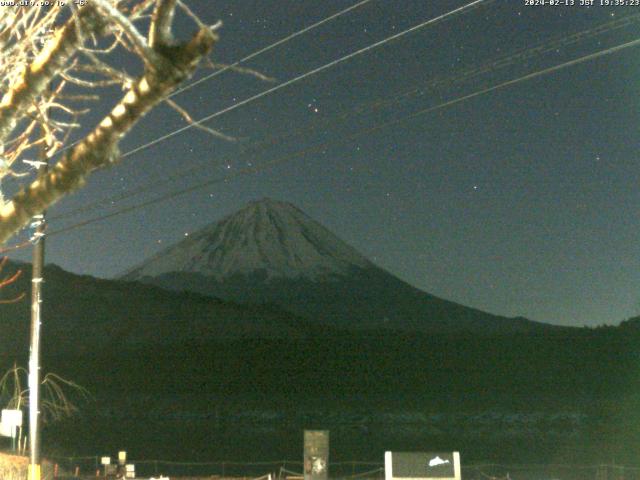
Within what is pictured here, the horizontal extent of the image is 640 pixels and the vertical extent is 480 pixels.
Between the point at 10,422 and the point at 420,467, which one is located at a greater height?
the point at 10,422

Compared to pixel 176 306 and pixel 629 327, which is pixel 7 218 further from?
pixel 176 306

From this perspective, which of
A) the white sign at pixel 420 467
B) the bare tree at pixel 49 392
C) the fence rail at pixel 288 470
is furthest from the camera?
the fence rail at pixel 288 470

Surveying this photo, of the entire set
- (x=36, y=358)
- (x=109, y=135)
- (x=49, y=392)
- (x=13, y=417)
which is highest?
(x=109, y=135)

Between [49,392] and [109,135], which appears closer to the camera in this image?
[109,135]

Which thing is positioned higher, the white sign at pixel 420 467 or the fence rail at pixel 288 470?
the white sign at pixel 420 467

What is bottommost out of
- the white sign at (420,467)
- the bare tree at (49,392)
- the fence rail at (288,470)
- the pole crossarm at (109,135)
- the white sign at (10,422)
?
the fence rail at (288,470)

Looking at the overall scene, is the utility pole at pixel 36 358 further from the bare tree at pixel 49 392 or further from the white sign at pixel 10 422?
the white sign at pixel 10 422

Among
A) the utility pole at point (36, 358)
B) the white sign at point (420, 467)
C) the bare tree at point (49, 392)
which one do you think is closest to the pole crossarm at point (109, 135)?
the utility pole at point (36, 358)

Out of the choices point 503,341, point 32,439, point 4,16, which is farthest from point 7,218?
point 503,341

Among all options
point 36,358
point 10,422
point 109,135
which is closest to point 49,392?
point 10,422

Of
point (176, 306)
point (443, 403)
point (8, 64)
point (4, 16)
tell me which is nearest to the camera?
point (4, 16)

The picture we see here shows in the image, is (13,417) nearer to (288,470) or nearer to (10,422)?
(10,422)
